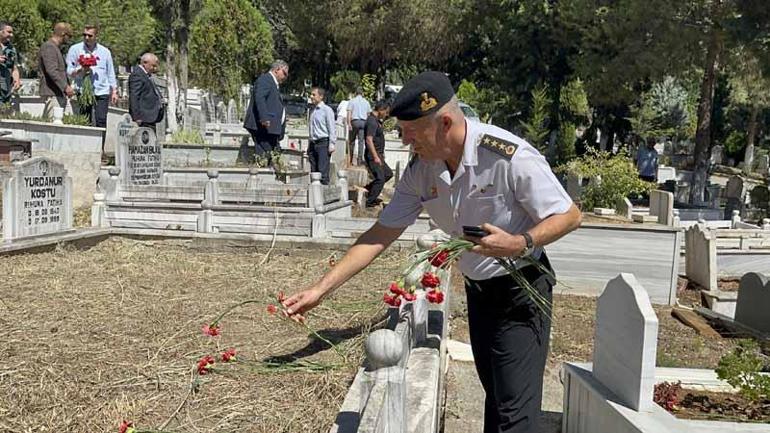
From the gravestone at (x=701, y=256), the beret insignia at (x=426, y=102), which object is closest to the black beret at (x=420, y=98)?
the beret insignia at (x=426, y=102)

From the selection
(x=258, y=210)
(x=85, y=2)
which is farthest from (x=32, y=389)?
(x=85, y=2)

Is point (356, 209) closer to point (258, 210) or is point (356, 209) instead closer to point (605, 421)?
point (258, 210)

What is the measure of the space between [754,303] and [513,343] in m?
5.21

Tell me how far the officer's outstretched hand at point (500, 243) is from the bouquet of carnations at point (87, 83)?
10794 mm

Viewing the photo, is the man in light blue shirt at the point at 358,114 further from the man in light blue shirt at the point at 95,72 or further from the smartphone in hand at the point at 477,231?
the smartphone in hand at the point at 477,231

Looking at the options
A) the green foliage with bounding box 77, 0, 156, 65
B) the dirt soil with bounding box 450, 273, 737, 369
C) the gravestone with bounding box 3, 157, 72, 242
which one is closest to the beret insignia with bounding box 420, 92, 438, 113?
the dirt soil with bounding box 450, 273, 737, 369

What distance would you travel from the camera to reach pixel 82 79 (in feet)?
40.0

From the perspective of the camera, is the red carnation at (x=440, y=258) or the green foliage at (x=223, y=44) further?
the green foliage at (x=223, y=44)

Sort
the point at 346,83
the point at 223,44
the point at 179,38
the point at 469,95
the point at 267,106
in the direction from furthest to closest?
1. the point at 346,83
2. the point at 469,95
3. the point at 223,44
4. the point at 179,38
5. the point at 267,106

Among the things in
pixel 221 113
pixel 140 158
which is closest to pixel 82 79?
pixel 140 158

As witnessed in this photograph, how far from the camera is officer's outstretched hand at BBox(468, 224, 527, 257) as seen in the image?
269cm

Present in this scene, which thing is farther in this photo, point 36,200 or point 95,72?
point 95,72

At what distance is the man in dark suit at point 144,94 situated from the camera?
12.0 metres

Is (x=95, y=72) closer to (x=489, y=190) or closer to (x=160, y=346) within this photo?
(x=160, y=346)
